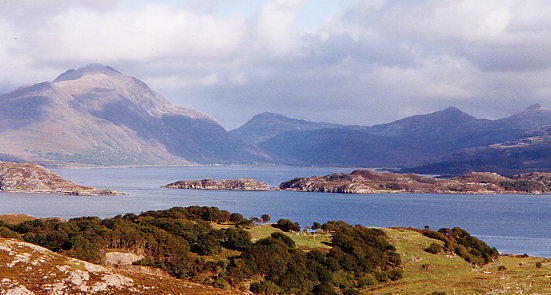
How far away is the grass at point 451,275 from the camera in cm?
4616

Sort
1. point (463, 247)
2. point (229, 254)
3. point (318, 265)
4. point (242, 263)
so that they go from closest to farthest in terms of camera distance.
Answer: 1. point (242, 263)
2. point (229, 254)
3. point (318, 265)
4. point (463, 247)

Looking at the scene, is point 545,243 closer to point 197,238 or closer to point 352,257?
point 352,257

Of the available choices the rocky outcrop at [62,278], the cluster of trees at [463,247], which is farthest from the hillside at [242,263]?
the cluster of trees at [463,247]

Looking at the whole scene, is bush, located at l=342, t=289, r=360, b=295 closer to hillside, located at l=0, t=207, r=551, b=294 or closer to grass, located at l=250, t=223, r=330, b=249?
hillside, located at l=0, t=207, r=551, b=294

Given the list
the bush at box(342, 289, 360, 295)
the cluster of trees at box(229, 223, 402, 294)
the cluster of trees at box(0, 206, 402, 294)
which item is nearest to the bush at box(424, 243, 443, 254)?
the cluster of trees at box(229, 223, 402, 294)

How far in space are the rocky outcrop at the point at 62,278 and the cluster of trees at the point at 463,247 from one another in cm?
4325

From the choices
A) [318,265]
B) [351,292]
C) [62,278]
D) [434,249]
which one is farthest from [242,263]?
[434,249]

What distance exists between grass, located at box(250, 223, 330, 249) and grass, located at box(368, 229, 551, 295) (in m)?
9.33

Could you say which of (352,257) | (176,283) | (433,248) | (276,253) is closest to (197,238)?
(276,253)

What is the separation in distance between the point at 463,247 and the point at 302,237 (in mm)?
22056

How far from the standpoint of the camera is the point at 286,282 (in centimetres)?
5097

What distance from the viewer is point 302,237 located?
68.8 meters

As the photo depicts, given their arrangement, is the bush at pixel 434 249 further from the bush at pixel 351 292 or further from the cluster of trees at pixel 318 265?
the bush at pixel 351 292

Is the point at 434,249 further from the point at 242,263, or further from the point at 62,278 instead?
the point at 62,278
